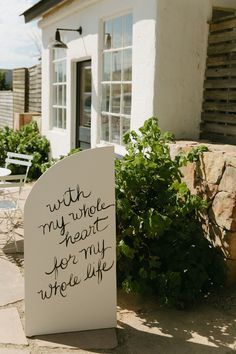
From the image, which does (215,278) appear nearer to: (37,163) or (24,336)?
(24,336)

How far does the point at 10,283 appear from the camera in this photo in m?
3.97

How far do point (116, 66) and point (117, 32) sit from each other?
1.50ft

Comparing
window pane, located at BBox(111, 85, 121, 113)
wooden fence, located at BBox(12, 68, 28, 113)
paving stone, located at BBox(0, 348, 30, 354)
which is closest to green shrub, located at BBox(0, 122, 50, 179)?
wooden fence, located at BBox(12, 68, 28, 113)

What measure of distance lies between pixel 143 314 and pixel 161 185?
1.07 meters

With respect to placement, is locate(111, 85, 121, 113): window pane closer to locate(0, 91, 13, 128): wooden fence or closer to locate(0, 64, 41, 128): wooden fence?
locate(0, 64, 41, 128): wooden fence

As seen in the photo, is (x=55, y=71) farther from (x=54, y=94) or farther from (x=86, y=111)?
(x=86, y=111)

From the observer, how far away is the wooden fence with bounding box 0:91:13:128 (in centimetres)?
1341

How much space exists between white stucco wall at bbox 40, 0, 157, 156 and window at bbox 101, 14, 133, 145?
0.36 ft

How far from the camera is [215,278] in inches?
151

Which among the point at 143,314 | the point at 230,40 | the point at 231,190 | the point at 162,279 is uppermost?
the point at 230,40

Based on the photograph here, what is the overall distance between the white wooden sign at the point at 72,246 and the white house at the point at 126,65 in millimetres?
2240

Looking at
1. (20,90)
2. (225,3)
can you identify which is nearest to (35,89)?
(20,90)

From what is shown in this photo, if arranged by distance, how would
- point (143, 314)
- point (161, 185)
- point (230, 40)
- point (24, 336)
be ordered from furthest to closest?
point (230, 40) → point (161, 185) → point (143, 314) → point (24, 336)

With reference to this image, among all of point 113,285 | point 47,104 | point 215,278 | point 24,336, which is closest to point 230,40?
point 215,278
